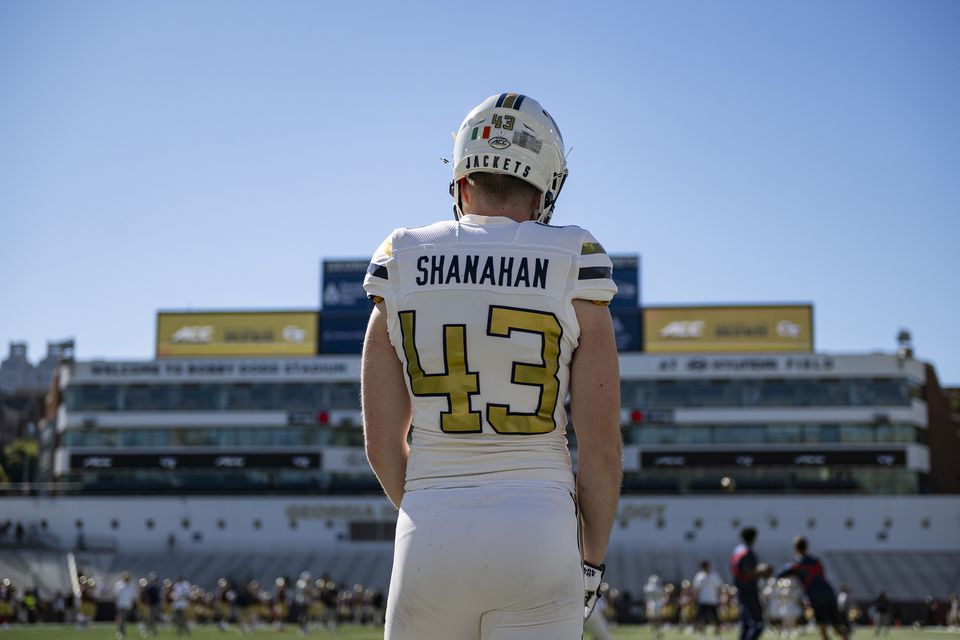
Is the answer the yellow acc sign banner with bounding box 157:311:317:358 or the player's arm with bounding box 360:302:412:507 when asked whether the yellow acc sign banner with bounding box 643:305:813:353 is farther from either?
the player's arm with bounding box 360:302:412:507

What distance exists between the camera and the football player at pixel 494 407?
127 inches

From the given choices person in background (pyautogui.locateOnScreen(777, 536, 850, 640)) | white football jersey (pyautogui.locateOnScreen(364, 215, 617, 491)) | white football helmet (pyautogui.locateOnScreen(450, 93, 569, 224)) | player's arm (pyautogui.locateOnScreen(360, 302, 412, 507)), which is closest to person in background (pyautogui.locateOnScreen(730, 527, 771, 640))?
person in background (pyautogui.locateOnScreen(777, 536, 850, 640))

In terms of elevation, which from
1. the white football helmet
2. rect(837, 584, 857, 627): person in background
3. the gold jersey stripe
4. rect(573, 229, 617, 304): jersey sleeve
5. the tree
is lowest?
rect(837, 584, 857, 627): person in background

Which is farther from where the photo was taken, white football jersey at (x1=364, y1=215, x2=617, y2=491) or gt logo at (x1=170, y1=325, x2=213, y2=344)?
gt logo at (x1=170, y1=325, x2=213, y2=344)

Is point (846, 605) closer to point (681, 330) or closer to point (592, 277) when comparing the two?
point (681, 330)

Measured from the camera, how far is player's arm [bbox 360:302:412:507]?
362 cm

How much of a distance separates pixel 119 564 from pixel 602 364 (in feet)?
220

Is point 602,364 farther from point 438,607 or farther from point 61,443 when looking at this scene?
point 61,443

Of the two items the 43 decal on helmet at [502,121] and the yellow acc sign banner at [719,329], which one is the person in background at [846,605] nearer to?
the yellow acc sign banner at [719,329]

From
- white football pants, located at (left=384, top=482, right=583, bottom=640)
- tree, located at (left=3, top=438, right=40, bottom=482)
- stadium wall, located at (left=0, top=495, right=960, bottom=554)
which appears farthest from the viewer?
tree, located at (left=3, top=438, right=40, bottom=482)

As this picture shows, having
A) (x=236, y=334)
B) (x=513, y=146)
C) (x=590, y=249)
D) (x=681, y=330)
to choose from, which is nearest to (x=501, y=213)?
(x=513, y=146)

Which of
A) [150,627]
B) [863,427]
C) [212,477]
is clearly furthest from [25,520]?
[863,427]

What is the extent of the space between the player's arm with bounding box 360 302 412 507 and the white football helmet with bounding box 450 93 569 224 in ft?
1.84

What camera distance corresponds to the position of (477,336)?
3426 mm
